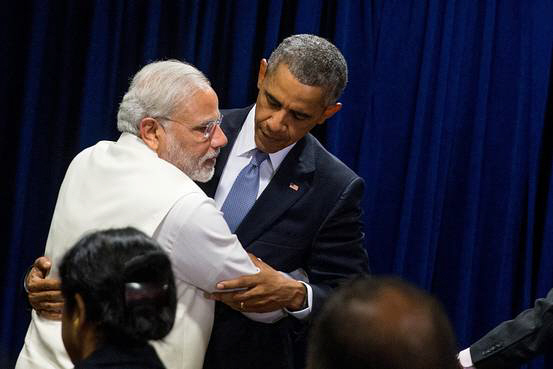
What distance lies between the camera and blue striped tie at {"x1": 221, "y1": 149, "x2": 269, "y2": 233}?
2.63 metres

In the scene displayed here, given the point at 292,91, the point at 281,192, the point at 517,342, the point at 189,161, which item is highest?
the point at 292,91

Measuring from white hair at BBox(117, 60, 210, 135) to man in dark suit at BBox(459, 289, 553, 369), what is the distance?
117cm

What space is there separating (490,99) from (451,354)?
2487 millimetres

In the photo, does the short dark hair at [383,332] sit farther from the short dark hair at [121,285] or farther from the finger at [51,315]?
the finger at [51,315]

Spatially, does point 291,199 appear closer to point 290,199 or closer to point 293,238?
point 290,199

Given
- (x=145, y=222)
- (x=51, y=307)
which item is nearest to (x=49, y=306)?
(x=51, y=307)

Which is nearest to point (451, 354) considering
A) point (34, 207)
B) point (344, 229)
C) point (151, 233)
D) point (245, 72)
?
point (151, 233)

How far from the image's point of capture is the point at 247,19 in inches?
143

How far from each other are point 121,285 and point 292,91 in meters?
1.21

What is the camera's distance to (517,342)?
9.23 ft

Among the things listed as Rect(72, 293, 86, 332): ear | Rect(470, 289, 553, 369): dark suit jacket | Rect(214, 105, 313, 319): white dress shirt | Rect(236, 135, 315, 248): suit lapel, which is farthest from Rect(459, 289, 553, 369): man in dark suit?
Rect(72, 293, 86, 332): ear

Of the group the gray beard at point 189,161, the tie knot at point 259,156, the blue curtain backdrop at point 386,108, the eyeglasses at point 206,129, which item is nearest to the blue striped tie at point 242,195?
the tie knot at point 259,156

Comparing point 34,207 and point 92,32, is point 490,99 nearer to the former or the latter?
point 92,32

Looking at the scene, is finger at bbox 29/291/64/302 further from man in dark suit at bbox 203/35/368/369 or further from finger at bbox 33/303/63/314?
man in dark suit at bbox 203/35/368/369
